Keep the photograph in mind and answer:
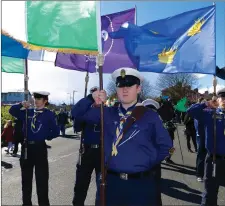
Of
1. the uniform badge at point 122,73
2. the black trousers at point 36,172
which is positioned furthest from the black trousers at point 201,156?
the uniform badge at point 122,73

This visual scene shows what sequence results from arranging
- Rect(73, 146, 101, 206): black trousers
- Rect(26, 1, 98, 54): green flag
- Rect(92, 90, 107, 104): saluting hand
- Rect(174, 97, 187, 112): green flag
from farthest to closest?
Rect(174, 97, 187, 112): green flag < Rect(73, 146, 101, 206): black trousers < Rect(26, 1, 98, 54): green flag < Rect(92, 90, 107, 104): saluting hand

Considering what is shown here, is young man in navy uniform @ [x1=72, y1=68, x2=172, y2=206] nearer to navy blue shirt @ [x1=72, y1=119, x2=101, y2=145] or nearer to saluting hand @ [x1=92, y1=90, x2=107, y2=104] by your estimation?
saluting hand @ [x1=92, y1=90, x2=107, y2=104]

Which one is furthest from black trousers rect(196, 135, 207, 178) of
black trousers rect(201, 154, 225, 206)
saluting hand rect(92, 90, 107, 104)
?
saluting hand rect(92, 90, 107, 104)

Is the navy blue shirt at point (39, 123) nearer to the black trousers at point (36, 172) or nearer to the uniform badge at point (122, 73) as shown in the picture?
the black trousers at point (36, 172)

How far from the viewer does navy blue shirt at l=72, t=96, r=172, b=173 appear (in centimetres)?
294

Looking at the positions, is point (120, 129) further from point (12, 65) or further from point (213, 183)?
point (12, 65)

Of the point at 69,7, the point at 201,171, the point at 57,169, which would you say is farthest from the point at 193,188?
the point at 69,7

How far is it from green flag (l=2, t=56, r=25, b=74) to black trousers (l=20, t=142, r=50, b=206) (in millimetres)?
1777

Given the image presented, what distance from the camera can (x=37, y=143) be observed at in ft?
15.9

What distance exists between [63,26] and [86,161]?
2208 millimetres

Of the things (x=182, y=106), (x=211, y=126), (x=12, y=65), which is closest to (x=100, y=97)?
(x=211, y=126)

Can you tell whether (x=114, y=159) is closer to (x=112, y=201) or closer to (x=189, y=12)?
(x=112, y=201)

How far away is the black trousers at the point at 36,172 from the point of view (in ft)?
15.6

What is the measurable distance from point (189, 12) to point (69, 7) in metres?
1.93
